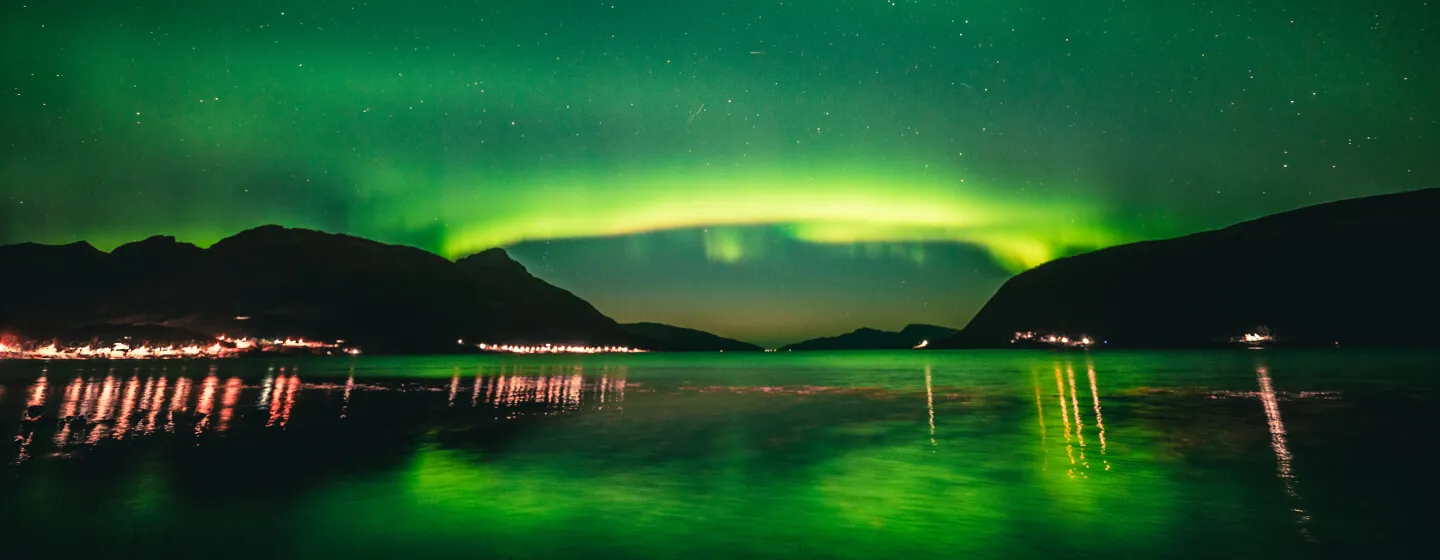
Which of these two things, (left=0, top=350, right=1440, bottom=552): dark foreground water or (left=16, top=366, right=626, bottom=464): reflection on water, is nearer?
(left=0, top=350, right=1440, bottom=552): dark foreground water

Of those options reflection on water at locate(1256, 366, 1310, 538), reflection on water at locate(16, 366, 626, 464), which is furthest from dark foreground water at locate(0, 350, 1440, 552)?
reflection on water at locate(16, 366, 626, 464)

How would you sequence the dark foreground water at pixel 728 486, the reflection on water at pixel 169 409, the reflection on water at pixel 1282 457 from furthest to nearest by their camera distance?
the reflection on water at pixel 169 409 < the reflection on water at pixel 1282 457 < the dark foreground water at pixel 728 486

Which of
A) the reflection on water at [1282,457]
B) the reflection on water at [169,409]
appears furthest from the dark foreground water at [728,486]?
the reflection on water at [169,409]

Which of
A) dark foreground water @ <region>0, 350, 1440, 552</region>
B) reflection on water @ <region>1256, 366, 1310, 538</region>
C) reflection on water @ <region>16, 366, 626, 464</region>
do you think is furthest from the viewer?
reflection on water @ <region>16, 366, 626, 464</region>

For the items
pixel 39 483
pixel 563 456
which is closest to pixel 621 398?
pixel 563 456

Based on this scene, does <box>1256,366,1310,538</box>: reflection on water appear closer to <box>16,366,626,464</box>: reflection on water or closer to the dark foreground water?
the dark foreground water

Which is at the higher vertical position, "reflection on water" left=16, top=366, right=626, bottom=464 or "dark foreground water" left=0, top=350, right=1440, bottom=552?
"reflection on water" left=16, top=366, right=626, bottom=464

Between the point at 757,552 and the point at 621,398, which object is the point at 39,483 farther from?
the point at 621,398

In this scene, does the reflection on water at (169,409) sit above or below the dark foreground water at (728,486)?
above

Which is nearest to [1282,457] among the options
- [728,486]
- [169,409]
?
[728,486]

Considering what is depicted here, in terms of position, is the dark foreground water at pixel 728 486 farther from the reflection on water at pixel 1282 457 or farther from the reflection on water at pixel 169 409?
the reflection on water at pixel 169 409

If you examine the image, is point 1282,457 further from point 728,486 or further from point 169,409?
point 169,409

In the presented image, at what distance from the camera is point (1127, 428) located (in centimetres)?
3303

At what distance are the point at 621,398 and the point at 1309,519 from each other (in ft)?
152
